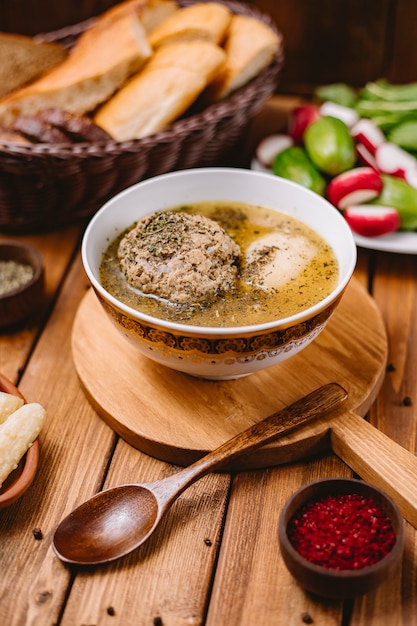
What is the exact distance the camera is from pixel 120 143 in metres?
2.55

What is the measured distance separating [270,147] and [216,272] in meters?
1.18

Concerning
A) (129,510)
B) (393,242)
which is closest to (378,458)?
(129,510)

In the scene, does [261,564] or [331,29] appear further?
[331,29]

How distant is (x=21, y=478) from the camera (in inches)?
71.1

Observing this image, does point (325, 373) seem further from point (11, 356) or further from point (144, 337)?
point (11, 356)

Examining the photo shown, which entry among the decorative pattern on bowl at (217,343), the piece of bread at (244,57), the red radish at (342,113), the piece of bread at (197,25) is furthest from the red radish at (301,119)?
the decorative pattern on bowl at (217,343)

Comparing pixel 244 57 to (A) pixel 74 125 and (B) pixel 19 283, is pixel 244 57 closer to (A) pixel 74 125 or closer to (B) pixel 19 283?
(A) pixel 74 125

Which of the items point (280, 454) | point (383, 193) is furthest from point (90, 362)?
point (383, 193)

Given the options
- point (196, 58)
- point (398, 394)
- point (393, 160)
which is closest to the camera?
point (398, 394)

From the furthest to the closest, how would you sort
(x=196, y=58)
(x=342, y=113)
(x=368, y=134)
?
(x=342, y=113) → (x=368, y=134) → (x=196, y=58)

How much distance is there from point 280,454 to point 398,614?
48cm

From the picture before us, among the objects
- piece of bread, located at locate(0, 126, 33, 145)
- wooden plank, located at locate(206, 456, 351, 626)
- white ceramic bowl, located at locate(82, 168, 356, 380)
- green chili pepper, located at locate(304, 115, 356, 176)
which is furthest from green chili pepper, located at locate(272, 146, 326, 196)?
wooden plank, located at locate(206, 456, 351, 626)

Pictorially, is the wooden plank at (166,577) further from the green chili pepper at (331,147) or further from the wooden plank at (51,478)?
the green chili pepper at (331,147)

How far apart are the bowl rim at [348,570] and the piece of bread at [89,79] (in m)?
1.75
